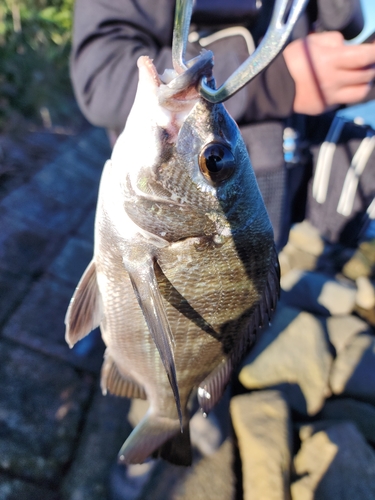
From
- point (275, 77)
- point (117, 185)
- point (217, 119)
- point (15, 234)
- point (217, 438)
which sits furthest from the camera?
point (15, 234)

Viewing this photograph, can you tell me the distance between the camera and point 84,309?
1.04m

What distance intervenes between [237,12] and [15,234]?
257cm

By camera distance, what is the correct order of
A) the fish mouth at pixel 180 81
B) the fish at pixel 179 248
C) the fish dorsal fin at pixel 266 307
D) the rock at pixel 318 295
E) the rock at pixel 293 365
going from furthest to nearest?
the rock at pixel 318 295 → the rock at pixel 293 365 → the fish dorsal fin at pixel 266 307 → the fish at pixel 179 248 → the fish mouth at pixel 180 81

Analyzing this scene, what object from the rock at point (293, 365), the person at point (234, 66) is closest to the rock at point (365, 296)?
the rock at point (293, 365)

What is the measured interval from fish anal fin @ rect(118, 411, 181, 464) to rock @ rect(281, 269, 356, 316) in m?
2.12

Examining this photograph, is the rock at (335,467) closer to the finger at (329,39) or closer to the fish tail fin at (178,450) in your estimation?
the fish tail fin at (178,450)

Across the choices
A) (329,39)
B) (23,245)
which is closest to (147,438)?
(329,39)

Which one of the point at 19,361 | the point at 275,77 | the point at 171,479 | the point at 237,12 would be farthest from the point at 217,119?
the point at 19,361

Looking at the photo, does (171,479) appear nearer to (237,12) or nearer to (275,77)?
(275,77)

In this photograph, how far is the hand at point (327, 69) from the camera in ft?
3.75

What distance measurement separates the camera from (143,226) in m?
0.87

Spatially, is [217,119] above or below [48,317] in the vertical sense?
above

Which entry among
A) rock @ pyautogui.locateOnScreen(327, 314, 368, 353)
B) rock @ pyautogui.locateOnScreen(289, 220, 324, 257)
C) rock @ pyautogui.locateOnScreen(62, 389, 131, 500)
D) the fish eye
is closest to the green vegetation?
rock @ pyautogui.locateOnScreen(62, 389, 131, 500)

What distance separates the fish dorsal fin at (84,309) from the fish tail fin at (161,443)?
0.52 m
